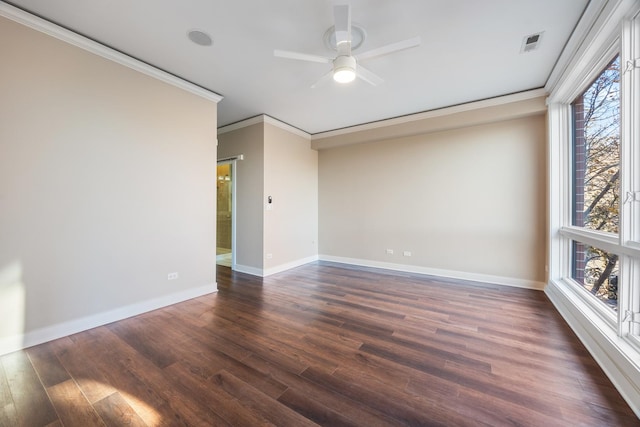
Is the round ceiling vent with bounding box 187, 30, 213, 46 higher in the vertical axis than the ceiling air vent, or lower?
higher

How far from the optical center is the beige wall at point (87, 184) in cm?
219

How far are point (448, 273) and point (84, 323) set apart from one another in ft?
16.7

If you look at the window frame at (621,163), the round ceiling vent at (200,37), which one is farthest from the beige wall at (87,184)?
the window frame at (621,163)

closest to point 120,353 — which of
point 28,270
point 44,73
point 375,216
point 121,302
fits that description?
point 121,302

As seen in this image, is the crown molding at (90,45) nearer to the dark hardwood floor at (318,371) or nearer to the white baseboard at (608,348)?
the dark hardwood floor at (318,371)

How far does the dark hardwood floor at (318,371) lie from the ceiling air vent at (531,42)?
292 centimetres

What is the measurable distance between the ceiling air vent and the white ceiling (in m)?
Result: 0.05

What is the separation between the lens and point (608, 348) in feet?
6.16

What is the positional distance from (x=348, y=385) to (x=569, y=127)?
4074mm

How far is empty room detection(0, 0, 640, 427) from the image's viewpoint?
172 centimetres

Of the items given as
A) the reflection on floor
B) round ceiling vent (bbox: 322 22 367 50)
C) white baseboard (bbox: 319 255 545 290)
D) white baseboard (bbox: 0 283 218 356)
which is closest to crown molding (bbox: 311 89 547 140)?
round ceiling vent (bbox: 322 22 367 50)

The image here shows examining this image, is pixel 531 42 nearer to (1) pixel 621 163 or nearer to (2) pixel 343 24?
(1) pixel 621 163

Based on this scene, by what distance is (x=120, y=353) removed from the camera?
215cm

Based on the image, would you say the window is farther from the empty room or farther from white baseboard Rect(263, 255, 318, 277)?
white baseboard Rect(263, 255, 318, 277)
